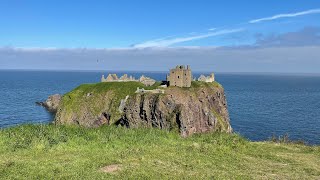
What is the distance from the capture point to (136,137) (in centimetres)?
2652

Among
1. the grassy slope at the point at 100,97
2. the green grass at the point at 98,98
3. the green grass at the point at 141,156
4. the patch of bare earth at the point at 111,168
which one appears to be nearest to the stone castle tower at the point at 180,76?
the grassy slope at the point at 100,97

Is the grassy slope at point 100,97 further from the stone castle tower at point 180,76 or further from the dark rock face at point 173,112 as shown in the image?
the dark rock face at point 173,112

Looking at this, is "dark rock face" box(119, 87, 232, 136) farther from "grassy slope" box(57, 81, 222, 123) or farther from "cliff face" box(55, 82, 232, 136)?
"grassy slope" box(57, 81, 222, 123)

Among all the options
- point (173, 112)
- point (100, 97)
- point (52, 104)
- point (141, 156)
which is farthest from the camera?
point (52, 104)

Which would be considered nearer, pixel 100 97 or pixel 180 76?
pixel 180 76

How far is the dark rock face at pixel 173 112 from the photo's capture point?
241 feet

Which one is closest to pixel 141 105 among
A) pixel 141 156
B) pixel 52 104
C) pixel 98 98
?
pixel 98 98

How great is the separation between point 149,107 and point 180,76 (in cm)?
A: 1278

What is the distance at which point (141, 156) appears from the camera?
70.2ft

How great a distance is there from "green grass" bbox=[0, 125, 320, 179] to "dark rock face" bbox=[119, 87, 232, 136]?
44041 mm

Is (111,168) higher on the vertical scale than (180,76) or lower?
lower

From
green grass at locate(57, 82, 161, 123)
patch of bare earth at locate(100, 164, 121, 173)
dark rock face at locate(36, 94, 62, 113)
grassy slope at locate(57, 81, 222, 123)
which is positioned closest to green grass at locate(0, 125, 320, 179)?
patch of bare earth at locate(100, 164, 121, 173)

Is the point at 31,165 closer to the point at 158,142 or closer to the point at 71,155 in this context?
the point at 71,155

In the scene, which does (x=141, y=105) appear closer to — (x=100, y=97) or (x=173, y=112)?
(x=173, y=112)
